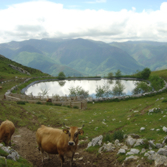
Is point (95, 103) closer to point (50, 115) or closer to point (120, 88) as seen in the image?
point (50, 115)

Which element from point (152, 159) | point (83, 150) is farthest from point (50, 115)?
point (152, 159)

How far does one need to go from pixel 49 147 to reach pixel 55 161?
1581mm

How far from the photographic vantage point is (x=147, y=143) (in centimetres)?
1144

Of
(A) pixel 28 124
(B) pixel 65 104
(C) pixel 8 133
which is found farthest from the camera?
(B) pixel 65 104

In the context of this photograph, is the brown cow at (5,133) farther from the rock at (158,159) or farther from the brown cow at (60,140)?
the rock at (158,159)

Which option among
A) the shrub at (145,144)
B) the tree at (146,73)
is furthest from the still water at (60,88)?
the shrub at (145,144)

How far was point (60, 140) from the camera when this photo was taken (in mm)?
10922

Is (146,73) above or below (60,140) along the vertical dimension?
above

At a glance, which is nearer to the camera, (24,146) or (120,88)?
(24,146)

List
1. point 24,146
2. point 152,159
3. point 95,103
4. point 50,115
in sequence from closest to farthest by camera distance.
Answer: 1. point 152,159
2. point 24,146
3. point 50,115
4. point 95,103

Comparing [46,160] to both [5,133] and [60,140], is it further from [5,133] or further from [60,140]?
[5,133]

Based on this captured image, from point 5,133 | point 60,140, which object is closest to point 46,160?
point 60,140

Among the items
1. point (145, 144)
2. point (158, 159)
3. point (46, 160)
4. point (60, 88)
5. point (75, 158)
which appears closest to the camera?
point (158, 159)

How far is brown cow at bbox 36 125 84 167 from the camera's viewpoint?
10.3 metres
